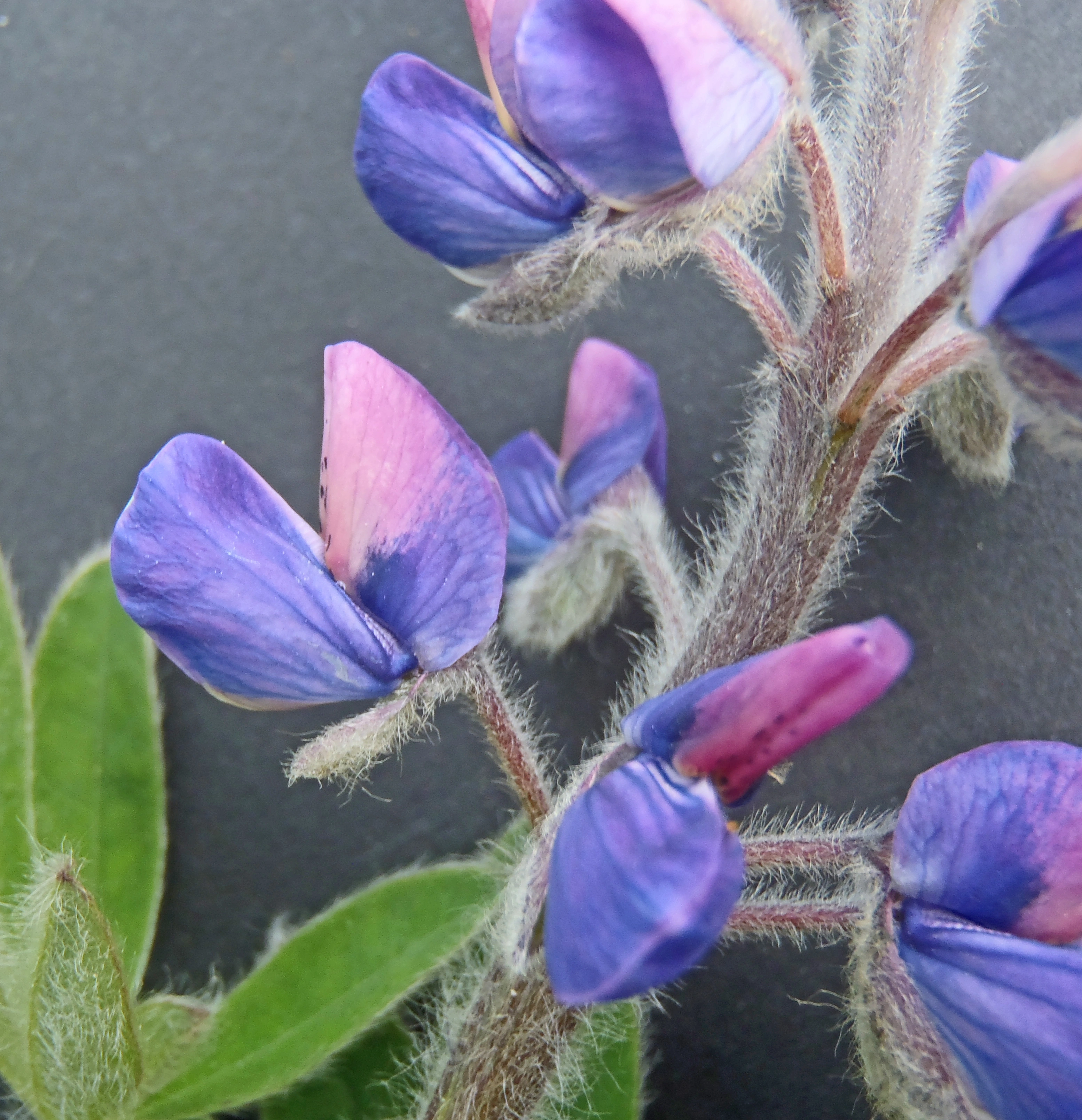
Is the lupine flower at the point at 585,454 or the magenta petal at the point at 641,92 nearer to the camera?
the magenta petal at the point at 641,92

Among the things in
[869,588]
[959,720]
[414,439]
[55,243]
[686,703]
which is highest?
[55,243]

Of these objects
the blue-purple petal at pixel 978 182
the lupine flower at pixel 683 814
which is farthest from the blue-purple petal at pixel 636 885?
the blue-purple petal at pixel 978 182

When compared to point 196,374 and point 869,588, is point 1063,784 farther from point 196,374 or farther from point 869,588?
point 196,374

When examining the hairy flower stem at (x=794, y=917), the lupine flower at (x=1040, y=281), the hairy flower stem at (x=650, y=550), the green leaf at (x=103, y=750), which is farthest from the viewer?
the green leaf at (x=103, y=750)

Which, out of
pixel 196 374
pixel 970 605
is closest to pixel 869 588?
pixel 970 605

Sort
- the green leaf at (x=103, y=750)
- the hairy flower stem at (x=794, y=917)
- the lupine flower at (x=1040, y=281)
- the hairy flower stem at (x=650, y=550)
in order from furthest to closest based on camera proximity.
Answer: the green leaf at (x=103, y=750)
the hairy flower stem at (x=650, y=550)
the hairy flower stem at (x=794, y=917)
the lupine flower at (x=1040, y=281)

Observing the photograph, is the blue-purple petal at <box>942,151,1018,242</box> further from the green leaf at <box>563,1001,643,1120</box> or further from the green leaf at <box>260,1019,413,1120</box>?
the green leaf at <box>260,1019,413,1120</box>

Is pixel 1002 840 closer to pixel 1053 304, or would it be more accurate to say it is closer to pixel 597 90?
pixel 1053 304

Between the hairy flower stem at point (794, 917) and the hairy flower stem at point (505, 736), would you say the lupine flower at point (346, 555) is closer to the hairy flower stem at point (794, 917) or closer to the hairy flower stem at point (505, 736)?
the hairy flower stem at point (505, 736)
